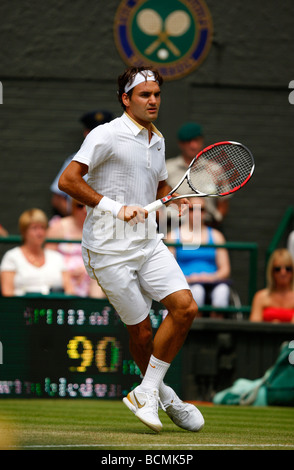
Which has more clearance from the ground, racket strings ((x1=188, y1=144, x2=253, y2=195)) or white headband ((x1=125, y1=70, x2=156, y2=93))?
white headband ((x1=125, y1=70, x2=156, y2=93))

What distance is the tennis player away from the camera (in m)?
5.76

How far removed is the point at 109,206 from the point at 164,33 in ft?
22.7

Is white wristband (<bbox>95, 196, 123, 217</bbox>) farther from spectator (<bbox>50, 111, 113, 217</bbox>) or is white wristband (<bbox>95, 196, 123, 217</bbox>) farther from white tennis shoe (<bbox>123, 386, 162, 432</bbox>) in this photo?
spectator (<bbox>50, 111, 113, 217</bbox>)

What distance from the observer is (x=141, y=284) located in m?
5.95

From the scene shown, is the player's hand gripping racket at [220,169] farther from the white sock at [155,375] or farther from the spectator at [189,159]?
the spectator at [189,159]

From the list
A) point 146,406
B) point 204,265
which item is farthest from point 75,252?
point 146,406

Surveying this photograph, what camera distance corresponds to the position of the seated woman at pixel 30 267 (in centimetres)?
923

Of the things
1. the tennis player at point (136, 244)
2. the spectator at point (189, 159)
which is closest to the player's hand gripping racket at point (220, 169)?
the tennis player at point (136, 244)

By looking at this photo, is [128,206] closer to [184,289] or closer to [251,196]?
[184,289]

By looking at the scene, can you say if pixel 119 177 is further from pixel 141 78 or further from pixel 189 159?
pixel 189 159

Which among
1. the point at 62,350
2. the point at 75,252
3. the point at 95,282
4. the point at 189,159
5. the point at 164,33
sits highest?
the point at 164,33

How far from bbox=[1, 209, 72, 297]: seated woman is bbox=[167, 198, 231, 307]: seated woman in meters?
1.25

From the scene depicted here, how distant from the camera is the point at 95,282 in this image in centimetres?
941

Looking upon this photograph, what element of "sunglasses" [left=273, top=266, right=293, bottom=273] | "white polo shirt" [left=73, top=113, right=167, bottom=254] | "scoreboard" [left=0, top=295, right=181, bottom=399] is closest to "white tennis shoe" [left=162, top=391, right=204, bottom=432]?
"white polo shirt" [left=73, top=113, right=167, bottom=254]
